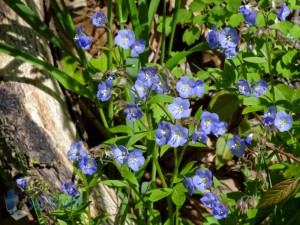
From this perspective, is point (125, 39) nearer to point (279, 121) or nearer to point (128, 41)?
point (128, 41)

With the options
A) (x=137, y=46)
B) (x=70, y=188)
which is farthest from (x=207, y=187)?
(x=137, y=46)

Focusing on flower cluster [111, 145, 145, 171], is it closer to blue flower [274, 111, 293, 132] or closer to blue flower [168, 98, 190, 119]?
blue flower [168, 98, 190, 119]

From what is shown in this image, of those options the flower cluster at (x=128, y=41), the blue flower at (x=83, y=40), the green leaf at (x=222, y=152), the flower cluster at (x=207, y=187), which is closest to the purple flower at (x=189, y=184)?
the flower cluster at (x=207, y=187)

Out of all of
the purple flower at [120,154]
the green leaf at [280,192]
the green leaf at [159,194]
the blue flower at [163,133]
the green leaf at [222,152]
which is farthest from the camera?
the green leaf at [222,152]

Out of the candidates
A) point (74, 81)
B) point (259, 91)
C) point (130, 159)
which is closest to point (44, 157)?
point (74, 81)

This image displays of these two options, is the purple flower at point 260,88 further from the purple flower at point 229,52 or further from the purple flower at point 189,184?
the purple flower at point 189,184

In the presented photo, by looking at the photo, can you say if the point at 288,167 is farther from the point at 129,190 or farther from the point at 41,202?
the point at 41,202
